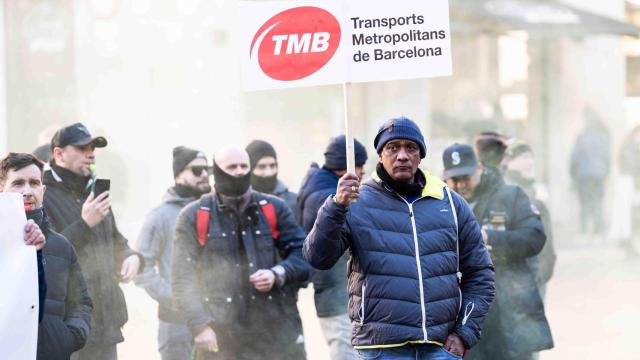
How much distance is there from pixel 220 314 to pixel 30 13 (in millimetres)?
6932

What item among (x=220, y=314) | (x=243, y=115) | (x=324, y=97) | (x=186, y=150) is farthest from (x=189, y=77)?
(x=220, y=314)

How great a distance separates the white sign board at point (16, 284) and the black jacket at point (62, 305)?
38 cm

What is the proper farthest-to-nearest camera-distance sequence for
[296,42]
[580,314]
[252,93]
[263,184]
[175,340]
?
1. [252,93]
2. [580,314]
3. [263,184]
4. [175,340]
5. [296,42]

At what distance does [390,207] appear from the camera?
5379 mm

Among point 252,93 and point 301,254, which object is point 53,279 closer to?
point 301,254

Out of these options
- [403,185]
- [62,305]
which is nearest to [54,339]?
[62,305]

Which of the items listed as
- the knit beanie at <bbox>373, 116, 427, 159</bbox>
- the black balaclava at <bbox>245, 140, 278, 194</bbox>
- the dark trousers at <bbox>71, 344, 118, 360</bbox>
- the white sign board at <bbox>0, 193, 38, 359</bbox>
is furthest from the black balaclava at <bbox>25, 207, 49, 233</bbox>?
the black balaclava at <bbox>245, 140, 278, 194</bbox>

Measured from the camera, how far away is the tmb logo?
5738 mm

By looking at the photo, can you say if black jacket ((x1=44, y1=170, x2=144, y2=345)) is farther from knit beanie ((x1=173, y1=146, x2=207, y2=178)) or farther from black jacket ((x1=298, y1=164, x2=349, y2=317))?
knit beanie ((x1=173, y1=146, x2=207, y2=178))

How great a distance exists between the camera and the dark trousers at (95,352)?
281 inches

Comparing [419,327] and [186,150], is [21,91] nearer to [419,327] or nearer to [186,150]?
[186,150]

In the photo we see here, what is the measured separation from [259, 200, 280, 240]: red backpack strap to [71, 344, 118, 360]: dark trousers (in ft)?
3.13

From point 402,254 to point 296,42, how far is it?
1.03 metres

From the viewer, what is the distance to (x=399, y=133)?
213 inches
